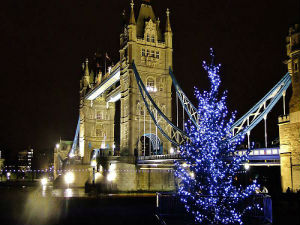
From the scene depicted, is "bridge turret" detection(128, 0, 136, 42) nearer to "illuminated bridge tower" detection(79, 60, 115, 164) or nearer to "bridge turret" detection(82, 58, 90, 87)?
"illuminated bridge tower" detection(79, 60, 115, 164)

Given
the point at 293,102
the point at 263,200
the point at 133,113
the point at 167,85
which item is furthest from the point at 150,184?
the point at 263,200

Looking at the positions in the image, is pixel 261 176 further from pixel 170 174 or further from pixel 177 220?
pixel 177 220

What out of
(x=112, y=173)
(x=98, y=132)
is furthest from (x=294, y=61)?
(x=98, y=132)

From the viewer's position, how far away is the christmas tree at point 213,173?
13.6 meters

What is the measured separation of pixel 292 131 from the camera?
1941cm

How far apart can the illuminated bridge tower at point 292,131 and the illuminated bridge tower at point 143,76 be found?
24.2m

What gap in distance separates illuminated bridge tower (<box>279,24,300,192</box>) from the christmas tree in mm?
5649

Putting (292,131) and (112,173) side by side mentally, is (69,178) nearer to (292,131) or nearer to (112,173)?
(112,173)

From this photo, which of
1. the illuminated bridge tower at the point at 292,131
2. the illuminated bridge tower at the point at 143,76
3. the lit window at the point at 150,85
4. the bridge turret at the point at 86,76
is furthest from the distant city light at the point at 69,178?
the illuminated bridge tower at the point at 292,131

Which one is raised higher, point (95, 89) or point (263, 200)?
point (95, 89)

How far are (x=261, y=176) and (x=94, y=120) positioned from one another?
116 feet

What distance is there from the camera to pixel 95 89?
190 feet

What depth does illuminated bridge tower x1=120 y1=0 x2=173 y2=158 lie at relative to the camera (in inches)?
1727

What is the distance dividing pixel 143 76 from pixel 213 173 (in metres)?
31.8
